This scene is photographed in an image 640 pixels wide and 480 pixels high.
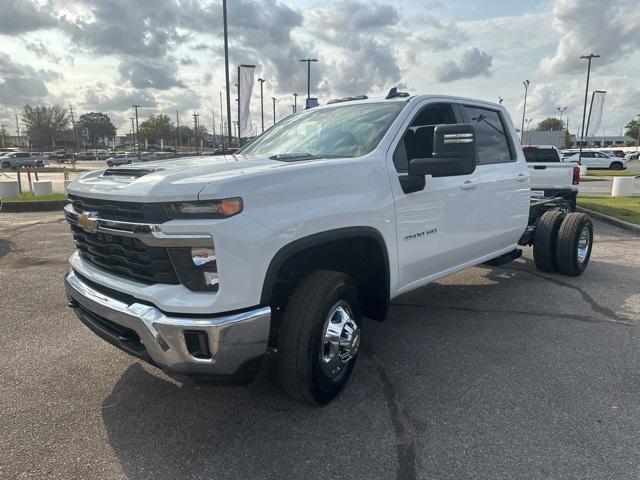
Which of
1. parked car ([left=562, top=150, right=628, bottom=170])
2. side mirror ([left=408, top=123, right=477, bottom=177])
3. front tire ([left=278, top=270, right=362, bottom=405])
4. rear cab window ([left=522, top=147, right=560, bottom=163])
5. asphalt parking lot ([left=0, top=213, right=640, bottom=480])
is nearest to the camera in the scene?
asphalt parking lot ([left=0, top=213, right=640, bottom=480])

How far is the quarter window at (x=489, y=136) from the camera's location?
469 centimetres

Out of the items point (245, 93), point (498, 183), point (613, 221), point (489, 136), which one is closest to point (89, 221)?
point (498, 183)

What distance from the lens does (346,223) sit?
3.08 metres

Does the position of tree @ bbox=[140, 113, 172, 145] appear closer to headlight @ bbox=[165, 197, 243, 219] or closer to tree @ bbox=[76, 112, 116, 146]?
tree @ bbox=[76, 112, 116, 146]

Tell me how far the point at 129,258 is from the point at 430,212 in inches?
85.9

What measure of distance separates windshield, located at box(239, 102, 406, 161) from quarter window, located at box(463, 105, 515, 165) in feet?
3.60

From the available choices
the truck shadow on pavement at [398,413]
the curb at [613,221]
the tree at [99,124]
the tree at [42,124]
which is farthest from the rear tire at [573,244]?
the tree at [99,124]

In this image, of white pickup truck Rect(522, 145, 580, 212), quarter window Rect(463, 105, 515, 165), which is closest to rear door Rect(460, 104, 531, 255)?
quarter window Rect(463, 105, 515, 165)

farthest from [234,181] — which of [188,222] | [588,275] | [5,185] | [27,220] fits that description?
[5,185]

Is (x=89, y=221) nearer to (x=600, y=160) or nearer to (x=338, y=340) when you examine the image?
(x=338, y=340)

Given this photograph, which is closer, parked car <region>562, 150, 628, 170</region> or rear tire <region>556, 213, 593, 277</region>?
rear tire <region>556, 213, 593, 277</region>

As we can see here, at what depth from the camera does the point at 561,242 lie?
6047mm

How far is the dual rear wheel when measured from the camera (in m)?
6.05

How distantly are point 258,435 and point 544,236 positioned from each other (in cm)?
461
